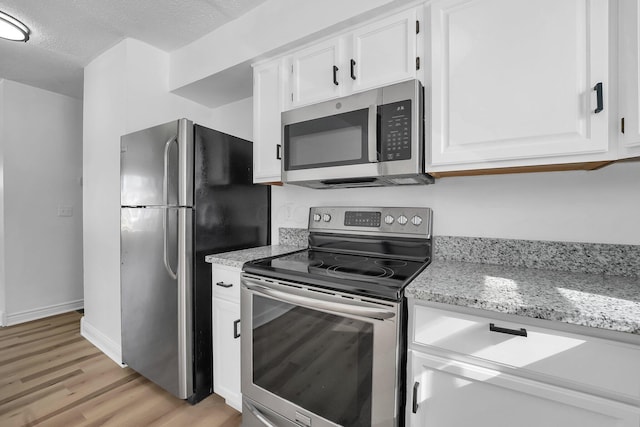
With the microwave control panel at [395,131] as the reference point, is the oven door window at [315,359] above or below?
below

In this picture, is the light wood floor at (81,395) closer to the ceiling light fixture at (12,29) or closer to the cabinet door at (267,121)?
the cabinet door at (267,121)

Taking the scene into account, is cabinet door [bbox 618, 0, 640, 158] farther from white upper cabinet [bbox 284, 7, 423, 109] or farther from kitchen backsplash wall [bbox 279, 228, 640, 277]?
white upper cabinet [bbox 284, 7, 423, 109]

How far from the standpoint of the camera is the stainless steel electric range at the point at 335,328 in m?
1.04

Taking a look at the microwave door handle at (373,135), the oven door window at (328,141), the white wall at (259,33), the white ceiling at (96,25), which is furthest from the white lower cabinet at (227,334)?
the white ceiling at (96,25)

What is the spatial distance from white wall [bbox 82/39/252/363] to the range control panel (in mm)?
1057

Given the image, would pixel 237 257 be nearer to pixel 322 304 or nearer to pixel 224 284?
pixel 224 284

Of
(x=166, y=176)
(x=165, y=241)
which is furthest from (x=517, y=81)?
(x=165, y=241)

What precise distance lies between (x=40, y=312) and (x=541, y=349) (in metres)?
4.24

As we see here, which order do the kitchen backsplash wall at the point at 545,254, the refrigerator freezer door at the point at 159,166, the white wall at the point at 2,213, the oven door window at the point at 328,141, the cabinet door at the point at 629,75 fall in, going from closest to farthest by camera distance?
the cabinet door at the point at 629,75, the kitchen backsplash wall at the point at 545,254, the oven door window at the point at 328,141, the refrigerator freezer door at the point at 159,166, the white wall at the point at 2,213

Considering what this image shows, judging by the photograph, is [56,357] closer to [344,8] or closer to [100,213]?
[100,213]

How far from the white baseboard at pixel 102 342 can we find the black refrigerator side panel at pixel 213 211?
0.90 m

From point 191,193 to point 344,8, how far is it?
1.27 m

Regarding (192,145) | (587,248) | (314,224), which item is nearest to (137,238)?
(192,145)

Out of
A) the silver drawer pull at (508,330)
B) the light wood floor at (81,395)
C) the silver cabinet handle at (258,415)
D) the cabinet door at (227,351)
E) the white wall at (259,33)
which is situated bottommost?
the light wood floor at (81,395)
